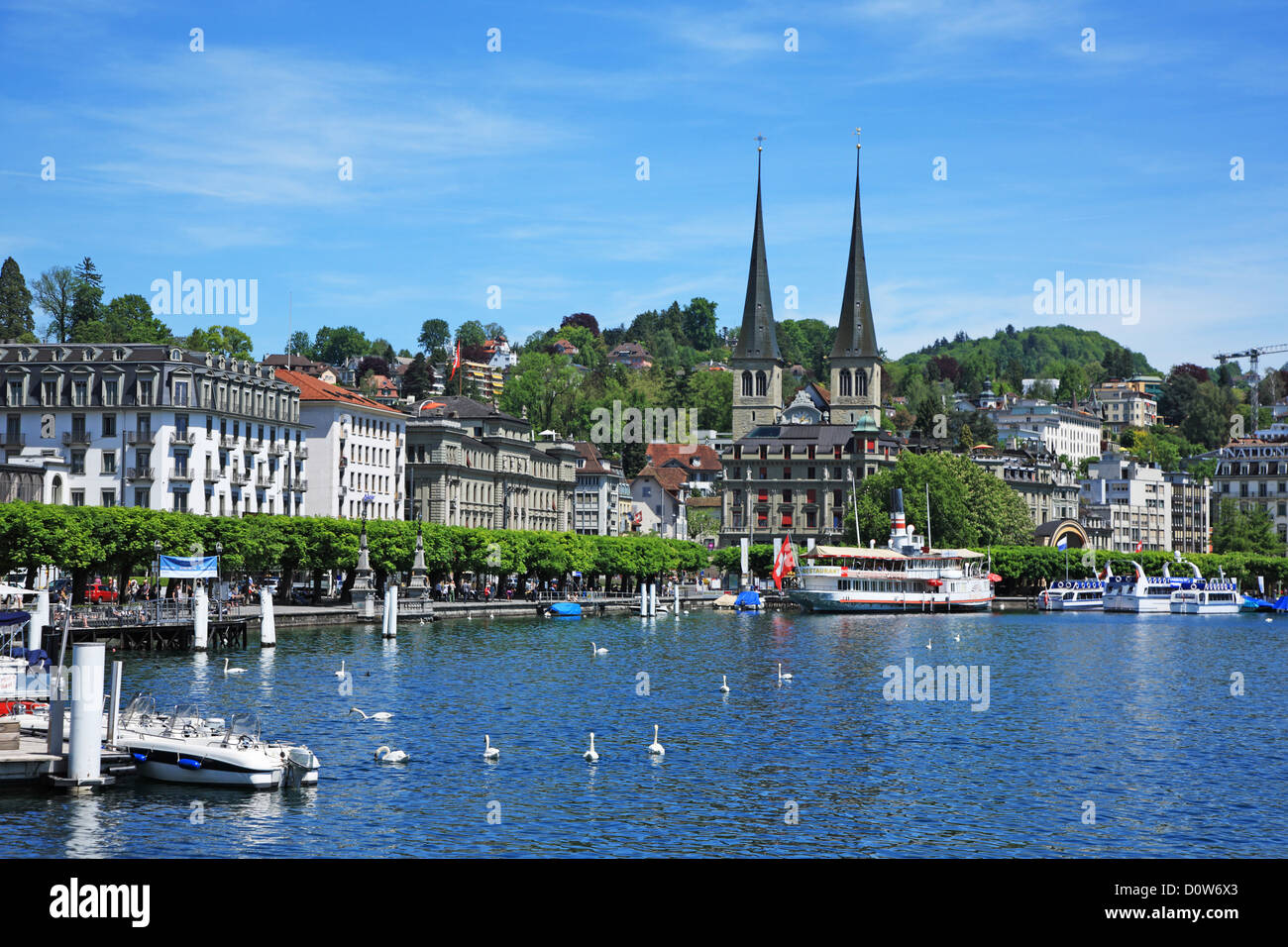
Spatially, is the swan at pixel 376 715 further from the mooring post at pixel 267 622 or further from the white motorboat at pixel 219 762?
the mooring post at pixel 267 622

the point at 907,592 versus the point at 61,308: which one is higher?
the point at 61,308

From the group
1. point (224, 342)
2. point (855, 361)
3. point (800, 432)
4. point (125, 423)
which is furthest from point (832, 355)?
point (125, 423)

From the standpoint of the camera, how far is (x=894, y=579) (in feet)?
441

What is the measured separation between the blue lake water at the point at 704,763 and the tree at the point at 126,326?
69.8 meters

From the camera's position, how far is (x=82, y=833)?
2805 centimetres

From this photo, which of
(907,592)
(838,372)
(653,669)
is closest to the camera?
(653,669)

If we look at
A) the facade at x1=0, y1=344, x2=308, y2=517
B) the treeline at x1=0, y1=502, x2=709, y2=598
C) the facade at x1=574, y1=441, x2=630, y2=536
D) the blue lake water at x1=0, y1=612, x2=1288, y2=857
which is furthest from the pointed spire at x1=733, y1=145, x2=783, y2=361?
the blue lake water at x1=0, y1=612, x2=1288, y2=857

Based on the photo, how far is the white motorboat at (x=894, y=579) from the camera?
13212cm

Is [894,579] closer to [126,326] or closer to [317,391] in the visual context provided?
[317,391]

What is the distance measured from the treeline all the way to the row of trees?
31.4 meters

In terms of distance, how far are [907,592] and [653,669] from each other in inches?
2780

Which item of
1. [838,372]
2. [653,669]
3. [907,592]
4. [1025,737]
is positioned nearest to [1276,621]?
[907,592]
